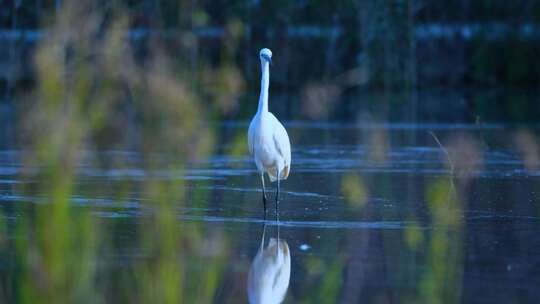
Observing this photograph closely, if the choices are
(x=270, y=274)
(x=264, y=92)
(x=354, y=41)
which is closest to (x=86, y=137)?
Result: (x=270, y=274)

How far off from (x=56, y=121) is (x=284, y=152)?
6.74 metres

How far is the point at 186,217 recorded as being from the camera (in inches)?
439

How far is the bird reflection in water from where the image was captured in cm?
795

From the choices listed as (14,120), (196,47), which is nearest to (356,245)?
(14,120)

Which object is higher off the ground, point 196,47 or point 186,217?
point 196,47

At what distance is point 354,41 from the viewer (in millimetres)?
36688

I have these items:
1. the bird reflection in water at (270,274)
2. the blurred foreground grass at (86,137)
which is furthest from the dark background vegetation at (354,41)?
the blurred foreground grass at (86,137)

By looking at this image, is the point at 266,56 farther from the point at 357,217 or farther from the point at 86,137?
the point at 86,137

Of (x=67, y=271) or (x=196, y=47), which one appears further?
(x=196, y=47)

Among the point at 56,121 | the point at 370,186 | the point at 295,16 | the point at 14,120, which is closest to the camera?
the point at 56,121

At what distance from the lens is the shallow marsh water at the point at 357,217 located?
27.3 feet

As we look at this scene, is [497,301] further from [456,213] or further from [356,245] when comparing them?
[456,213]

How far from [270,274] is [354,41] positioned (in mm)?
28365

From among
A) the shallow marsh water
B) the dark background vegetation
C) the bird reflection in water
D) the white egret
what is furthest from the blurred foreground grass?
the dark background vegetation
